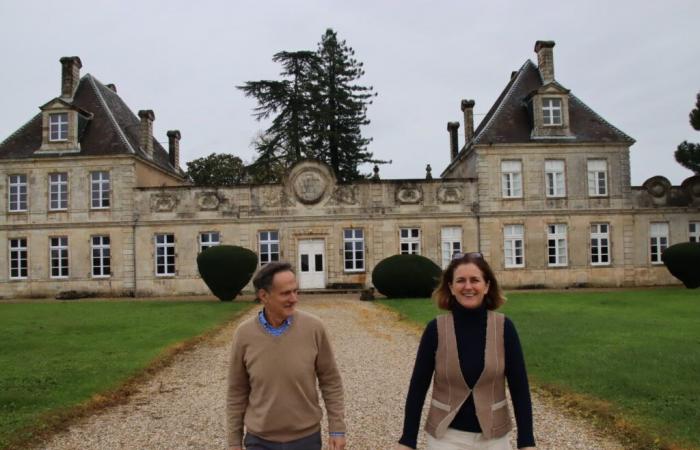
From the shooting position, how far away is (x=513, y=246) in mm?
26547

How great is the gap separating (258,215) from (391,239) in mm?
5659

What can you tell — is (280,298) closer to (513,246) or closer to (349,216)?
(349,216)

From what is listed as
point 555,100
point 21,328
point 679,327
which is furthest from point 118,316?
point 555,100

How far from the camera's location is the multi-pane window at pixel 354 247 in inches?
1038

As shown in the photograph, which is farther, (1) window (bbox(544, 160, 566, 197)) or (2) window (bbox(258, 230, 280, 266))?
(1) window (bbox(544, 160, 566, 197))

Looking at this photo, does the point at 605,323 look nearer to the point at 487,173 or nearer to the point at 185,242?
the point at 487,173

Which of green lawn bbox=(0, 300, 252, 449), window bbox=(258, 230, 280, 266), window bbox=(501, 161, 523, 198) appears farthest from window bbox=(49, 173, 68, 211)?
window bbox=(501, 161, 523, 198)

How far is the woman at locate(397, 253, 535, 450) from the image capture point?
317 centimetres

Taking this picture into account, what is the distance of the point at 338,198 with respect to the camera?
26.4 meters

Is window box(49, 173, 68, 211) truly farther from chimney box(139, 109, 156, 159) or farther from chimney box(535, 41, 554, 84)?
chimney box(535, 41, 554, 84)

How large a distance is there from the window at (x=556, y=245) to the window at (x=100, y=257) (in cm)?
1859

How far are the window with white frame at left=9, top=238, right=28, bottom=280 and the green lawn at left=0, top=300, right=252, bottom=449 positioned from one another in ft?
24.1

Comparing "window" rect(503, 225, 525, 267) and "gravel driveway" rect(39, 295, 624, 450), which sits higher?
"window" rect(503, 225, 525, 267)

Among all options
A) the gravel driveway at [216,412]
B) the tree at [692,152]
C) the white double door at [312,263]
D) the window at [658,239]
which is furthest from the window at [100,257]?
the tree at [692,152]
